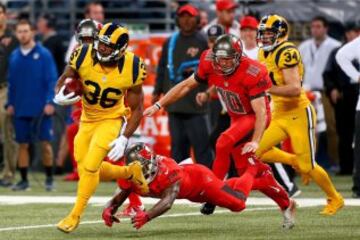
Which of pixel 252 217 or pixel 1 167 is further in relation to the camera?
pixel 1 167

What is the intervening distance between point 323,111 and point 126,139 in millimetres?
7487

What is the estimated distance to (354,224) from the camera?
36.3ft

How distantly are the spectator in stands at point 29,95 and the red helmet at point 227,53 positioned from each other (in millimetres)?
4770

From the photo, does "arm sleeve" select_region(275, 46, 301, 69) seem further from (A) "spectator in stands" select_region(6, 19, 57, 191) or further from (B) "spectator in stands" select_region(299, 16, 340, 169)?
(B) "spectator in stands" select_region(299, 16, 340, 169)

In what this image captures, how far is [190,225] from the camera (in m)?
11.0

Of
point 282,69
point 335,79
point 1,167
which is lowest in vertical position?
point 1,167

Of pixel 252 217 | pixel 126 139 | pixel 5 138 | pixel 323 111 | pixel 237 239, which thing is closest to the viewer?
pixel 237 239

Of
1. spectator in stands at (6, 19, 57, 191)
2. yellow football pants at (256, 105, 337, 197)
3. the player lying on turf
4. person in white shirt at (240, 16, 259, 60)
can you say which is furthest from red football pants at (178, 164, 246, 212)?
spectator in stands at (6, 19, 57, 191)

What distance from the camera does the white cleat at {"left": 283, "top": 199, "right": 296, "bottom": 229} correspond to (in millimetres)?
10773

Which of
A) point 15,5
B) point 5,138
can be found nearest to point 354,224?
point 5,138

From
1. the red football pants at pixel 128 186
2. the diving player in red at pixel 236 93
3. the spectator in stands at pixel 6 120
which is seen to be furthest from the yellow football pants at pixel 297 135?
the spectator in stands at pixel 6 120

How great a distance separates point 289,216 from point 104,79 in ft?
5.75

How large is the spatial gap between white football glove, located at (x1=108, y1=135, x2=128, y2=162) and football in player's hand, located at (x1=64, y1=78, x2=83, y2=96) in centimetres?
52

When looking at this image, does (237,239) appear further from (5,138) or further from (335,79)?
(335,79)
